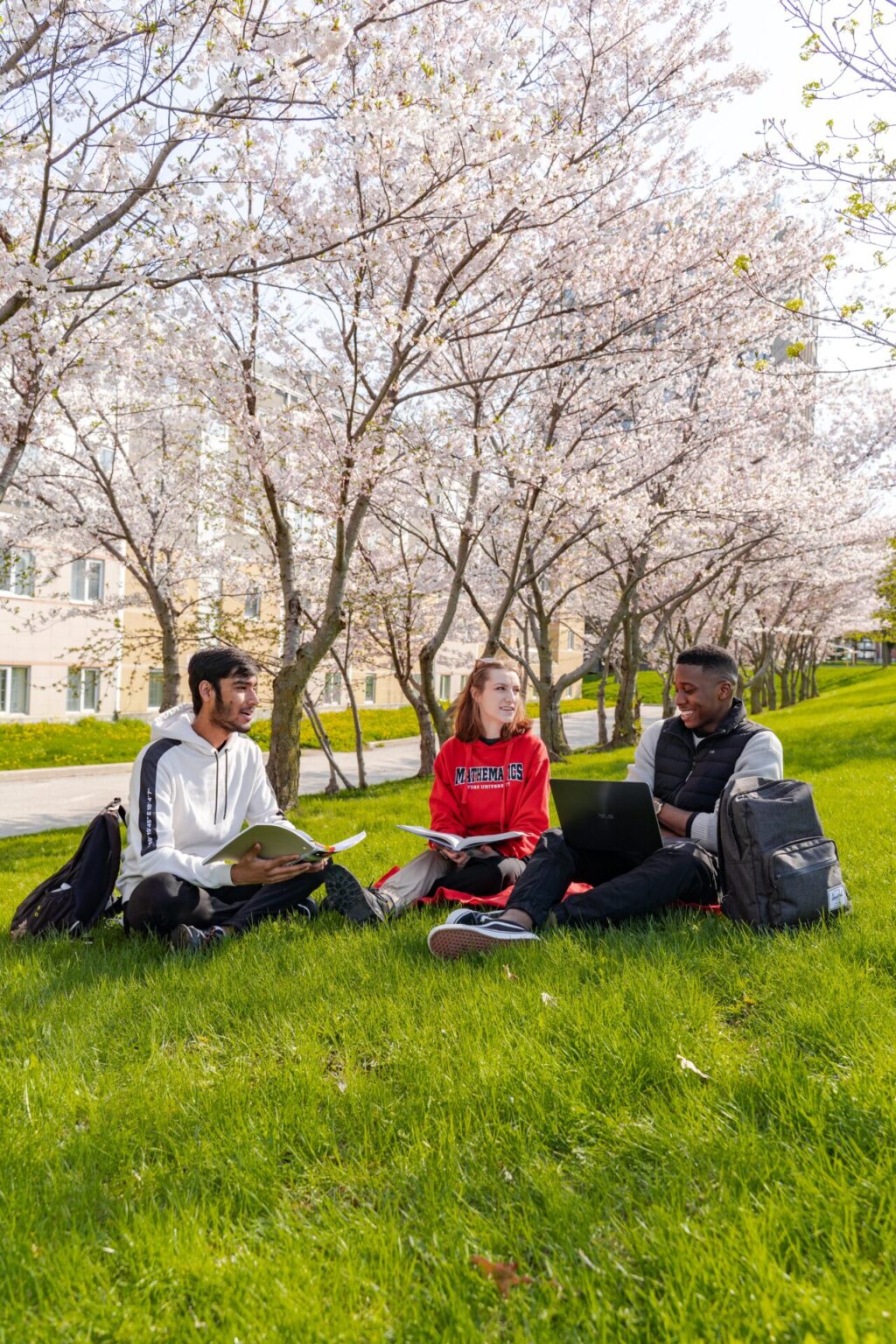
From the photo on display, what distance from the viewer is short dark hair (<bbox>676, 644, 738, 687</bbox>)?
16.3 feet

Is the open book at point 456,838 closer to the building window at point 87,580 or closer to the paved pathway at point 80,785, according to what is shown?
the paved pathway at point 80,785

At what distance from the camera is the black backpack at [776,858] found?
409 centimetres

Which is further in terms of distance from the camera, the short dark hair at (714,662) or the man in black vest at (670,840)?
the short dark hair at (714,662)

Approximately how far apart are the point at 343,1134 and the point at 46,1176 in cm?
78

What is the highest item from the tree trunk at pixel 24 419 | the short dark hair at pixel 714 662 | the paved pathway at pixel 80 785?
the tree trunk at pixel 24 419

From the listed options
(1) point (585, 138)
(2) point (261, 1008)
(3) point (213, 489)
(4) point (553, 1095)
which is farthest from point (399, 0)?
(3) point (213, 489)

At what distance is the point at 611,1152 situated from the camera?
2.39 m

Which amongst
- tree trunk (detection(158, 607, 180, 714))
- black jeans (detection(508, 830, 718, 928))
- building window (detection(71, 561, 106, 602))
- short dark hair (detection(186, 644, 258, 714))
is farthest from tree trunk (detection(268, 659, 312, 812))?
building window (detection(71, 561, 106, 602))

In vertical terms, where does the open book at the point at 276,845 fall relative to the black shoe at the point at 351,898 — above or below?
above

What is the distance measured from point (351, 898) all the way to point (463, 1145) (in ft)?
8.38

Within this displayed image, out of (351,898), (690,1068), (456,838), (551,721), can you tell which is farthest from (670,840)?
(551,721)

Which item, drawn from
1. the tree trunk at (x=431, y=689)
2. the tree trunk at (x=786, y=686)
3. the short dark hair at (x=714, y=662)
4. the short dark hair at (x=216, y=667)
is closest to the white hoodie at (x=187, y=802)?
the short dark hair at (x=216, y=667)

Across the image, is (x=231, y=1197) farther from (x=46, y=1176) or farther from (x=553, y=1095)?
(x=553, y=1095)

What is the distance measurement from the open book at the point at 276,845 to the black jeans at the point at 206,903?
1.01ft
